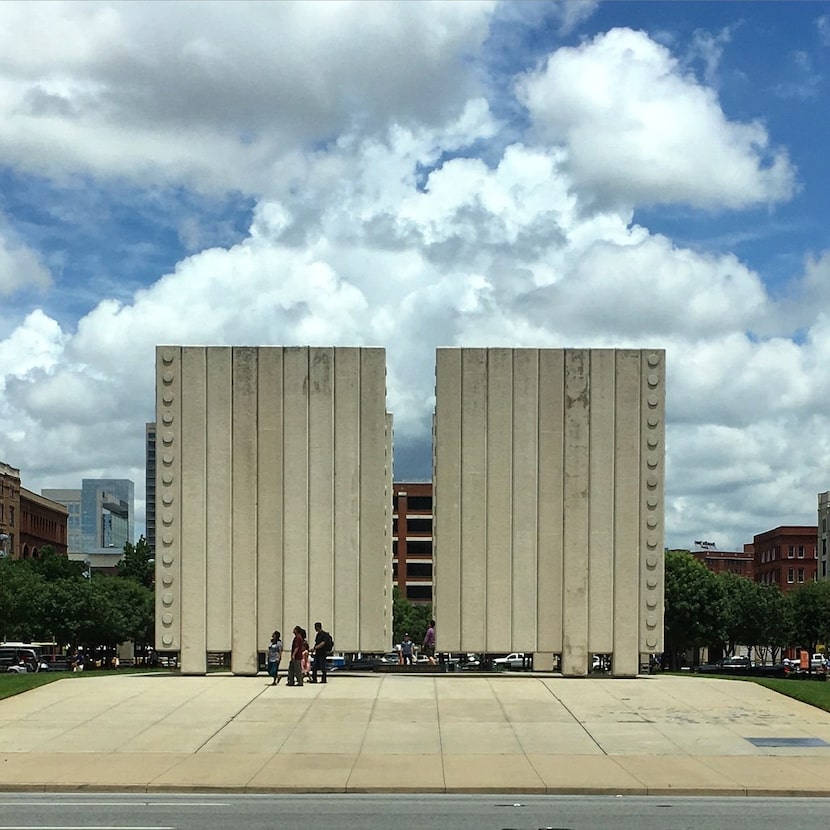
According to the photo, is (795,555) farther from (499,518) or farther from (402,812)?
(402,812)

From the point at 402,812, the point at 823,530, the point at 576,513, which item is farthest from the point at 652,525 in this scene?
the point at 823,530

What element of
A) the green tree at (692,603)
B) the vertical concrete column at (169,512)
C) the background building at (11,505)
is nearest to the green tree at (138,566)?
the background building at (11,505)

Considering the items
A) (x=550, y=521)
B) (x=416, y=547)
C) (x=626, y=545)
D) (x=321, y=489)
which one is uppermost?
(x=321, y=489)

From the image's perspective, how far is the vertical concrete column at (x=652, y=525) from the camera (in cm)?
4066

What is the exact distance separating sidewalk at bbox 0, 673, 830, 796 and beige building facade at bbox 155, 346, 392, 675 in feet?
6.48

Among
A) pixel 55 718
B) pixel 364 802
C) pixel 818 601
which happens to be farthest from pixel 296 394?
pixel 818 601

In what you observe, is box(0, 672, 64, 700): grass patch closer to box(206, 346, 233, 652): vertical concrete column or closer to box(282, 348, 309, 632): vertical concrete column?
box(206, 346, 233, 652): vertical concrete column

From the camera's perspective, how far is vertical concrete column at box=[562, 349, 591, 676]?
132 feet

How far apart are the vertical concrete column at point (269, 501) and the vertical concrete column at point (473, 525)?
18.9ft

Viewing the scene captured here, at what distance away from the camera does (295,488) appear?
40.6m

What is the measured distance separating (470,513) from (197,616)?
9265 millimetres

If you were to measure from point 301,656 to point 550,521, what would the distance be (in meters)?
9.03

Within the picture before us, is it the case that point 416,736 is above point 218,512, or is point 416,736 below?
below

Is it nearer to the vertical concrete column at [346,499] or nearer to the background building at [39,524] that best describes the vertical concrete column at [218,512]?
the vertical concrete column at [346,499]
